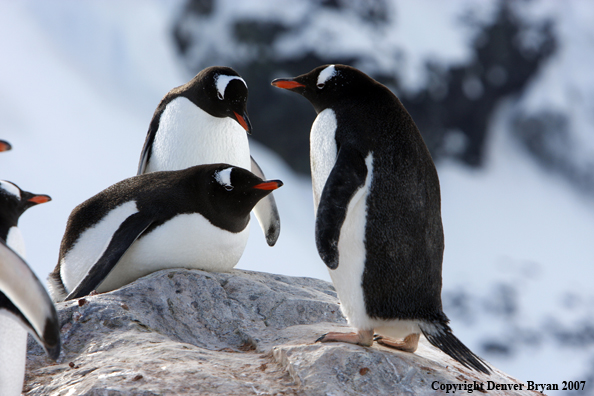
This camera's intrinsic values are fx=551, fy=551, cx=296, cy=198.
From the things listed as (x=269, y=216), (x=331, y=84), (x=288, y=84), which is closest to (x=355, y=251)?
(x=331, y=84)

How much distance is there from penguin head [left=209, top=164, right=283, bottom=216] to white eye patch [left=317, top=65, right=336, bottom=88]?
527 millimetres

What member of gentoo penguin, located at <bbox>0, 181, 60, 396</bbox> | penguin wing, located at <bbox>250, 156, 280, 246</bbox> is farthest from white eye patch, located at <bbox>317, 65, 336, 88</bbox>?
penguin wing, located at <bbox>250, 156, 280, 246</bbox>

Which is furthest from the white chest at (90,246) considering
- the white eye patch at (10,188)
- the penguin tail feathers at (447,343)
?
the penguin tail feathers at (447,343)

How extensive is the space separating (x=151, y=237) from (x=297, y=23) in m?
11.0

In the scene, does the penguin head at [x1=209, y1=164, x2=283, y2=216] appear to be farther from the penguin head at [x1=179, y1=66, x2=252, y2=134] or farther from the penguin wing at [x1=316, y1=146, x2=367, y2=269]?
the penguin wing at [x1=316, y1=146, x2=367, y2=269]

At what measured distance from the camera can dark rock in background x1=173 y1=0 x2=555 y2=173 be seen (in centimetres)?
1184

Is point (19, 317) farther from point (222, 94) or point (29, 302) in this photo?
point (222, 94)

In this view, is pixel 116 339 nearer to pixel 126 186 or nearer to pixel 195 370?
pixel 195 370

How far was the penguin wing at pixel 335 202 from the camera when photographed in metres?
1.72

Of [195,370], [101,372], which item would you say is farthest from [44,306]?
[195,370]

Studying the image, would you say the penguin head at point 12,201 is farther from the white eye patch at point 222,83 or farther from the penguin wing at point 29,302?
the white eye patch at point 222,83

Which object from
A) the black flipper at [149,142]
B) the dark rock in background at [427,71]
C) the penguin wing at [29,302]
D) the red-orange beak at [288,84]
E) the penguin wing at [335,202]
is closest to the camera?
the penguin wing at [29,302]

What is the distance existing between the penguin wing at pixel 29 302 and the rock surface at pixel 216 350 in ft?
0.81

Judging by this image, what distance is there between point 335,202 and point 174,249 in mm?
975
